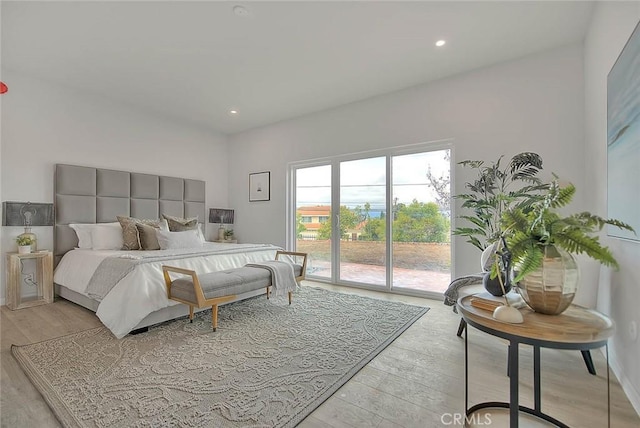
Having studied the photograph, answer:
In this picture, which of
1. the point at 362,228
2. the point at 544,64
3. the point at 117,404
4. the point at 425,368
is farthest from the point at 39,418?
the point at 544,64

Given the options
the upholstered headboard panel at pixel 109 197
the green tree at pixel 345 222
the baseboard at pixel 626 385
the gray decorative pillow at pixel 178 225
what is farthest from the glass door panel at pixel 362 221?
the upholstered headboard panel at pixel 109 197

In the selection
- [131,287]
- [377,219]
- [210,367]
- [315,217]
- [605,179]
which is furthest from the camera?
[315,217]

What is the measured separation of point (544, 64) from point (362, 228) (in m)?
2.79

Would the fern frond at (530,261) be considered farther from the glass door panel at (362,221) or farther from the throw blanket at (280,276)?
the glass door panel at (362,221)

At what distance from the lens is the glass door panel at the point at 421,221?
11.9 ft

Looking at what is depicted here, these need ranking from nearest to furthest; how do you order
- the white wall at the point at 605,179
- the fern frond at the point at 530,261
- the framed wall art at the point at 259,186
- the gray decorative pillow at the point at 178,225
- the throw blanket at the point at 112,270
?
1. the fern frond at the point at 530,261
2. the white wall at the point at 605,179
3. the throw blanket at the point at 112,270
4. the gray decorative pillow at the point at 178,225
5. the framed wall art at the point at 259,186

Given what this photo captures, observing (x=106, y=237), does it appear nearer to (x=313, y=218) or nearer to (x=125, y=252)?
(x=125, y=252)

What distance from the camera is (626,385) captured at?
1.68 meters

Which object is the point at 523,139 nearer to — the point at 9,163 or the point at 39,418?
the point at 39,418

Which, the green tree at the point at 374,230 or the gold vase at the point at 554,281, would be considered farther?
the green tree at the point at 374,230

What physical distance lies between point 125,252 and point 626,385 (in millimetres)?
4412

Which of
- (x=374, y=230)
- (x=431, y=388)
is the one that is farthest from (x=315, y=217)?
(x=431, y=388)

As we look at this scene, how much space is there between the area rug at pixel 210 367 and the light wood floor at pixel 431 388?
8cm

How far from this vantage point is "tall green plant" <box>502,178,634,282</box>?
1124mm
